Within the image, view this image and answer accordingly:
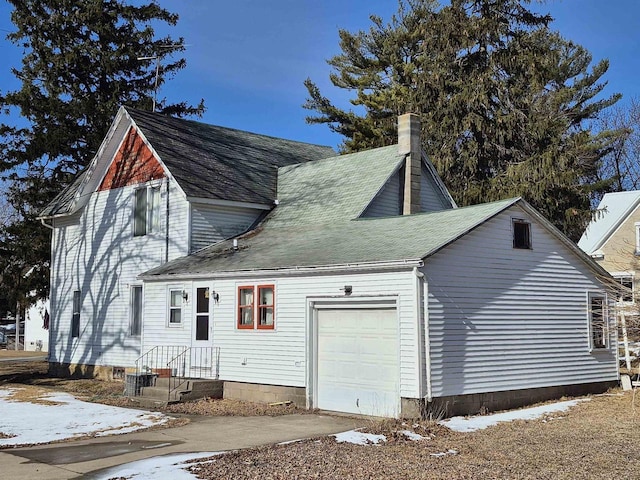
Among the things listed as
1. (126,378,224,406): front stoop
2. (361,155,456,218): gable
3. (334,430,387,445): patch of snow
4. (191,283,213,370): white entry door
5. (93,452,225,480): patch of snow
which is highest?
(361,155,456,218): gable

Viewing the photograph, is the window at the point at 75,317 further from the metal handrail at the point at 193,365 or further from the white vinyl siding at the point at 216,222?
the metal handrail at the point at 193,365

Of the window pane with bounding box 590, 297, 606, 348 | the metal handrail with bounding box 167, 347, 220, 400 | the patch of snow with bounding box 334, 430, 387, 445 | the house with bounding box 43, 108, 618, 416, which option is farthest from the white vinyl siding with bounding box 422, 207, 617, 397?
the metal handrail with bounding box 167, 347, 220, 400

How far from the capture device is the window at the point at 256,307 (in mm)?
16516

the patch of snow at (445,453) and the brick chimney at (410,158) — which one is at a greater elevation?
the brick chimney at (410,158)

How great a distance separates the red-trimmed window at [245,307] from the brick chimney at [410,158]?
632 centimetres

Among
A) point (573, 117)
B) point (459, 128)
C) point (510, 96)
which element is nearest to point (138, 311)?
point (459, 128)

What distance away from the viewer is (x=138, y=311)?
22016 millimetres

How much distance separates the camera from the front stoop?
653 inches

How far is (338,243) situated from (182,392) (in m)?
5.17

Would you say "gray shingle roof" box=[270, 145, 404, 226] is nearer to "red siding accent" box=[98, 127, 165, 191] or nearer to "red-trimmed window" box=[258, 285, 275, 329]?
"red-trimmed window" box=[258, 285, 275, 329]

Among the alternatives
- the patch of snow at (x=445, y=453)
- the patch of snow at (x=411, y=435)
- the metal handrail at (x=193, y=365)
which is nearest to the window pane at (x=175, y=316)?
the metal handrail at (x=193, y=365)

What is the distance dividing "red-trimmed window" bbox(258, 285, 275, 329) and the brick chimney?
249 inches

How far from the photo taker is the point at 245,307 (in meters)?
17.2

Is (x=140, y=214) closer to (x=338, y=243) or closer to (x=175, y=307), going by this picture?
(x=175, y=307)
